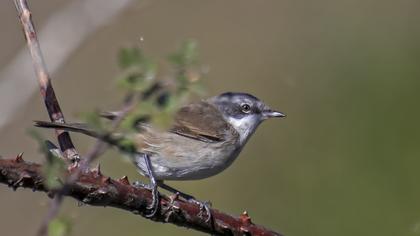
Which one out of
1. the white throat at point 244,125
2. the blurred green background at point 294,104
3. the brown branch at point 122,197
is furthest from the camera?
the blurred green background at point 294,104

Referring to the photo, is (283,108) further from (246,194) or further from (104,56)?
(104,56)

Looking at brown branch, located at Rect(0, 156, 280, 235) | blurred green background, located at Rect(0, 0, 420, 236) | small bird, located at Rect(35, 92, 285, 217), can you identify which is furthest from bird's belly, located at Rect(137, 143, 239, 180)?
brown branch, located at Rect(0, 156, 280, 235)

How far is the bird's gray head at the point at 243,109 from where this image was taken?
4.92m

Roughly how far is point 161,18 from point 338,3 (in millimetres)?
2371

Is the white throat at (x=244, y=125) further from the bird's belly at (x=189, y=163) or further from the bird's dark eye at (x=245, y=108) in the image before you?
the bird's belly at (x=189, y=163)

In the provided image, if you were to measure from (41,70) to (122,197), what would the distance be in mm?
623

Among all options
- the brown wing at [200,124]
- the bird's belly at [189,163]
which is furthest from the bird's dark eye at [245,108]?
the bird's belly at [189,163]

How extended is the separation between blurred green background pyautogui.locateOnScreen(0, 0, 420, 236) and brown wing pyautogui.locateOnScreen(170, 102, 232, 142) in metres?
0.85

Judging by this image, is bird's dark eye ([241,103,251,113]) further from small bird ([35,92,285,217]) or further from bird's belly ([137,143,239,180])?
bird's belly ([137,143,239,180])

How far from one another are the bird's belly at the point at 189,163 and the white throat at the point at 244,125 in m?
0.32

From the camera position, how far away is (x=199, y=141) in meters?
4.30

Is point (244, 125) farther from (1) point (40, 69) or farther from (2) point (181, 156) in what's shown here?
(1) point (40, 69)

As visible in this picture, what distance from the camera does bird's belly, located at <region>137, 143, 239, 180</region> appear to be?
4.06m

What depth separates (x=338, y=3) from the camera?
38.5 ft
